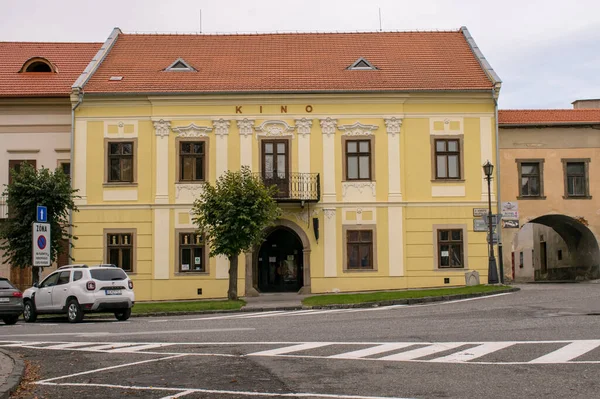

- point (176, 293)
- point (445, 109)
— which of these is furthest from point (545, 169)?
point (176, 293)

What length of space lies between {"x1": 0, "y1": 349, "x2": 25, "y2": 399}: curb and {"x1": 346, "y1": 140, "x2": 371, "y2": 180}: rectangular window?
921 inches

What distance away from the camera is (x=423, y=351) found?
12633 mm

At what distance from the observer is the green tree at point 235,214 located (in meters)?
29.6

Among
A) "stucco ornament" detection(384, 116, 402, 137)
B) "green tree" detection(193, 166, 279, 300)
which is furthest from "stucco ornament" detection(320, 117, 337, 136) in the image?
"green tree" detection(193, 166, 279, 300)

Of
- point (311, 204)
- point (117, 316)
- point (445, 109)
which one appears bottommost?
point (117, 316)

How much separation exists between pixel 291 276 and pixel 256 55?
984 centimetres

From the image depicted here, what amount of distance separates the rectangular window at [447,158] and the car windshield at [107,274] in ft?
51.4

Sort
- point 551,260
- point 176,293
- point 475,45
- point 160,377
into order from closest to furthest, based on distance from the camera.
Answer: point 160,377, point 176,293, point 475,45, point 551,260

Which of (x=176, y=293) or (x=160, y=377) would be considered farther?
(x=176, y=293)

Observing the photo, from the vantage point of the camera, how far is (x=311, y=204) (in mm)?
34219

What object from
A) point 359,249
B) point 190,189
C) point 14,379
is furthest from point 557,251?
point 14,379

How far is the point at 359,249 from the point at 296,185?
11.9ft

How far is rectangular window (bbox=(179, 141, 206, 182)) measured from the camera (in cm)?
3466

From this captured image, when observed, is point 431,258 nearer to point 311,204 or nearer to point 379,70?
point 311,204
